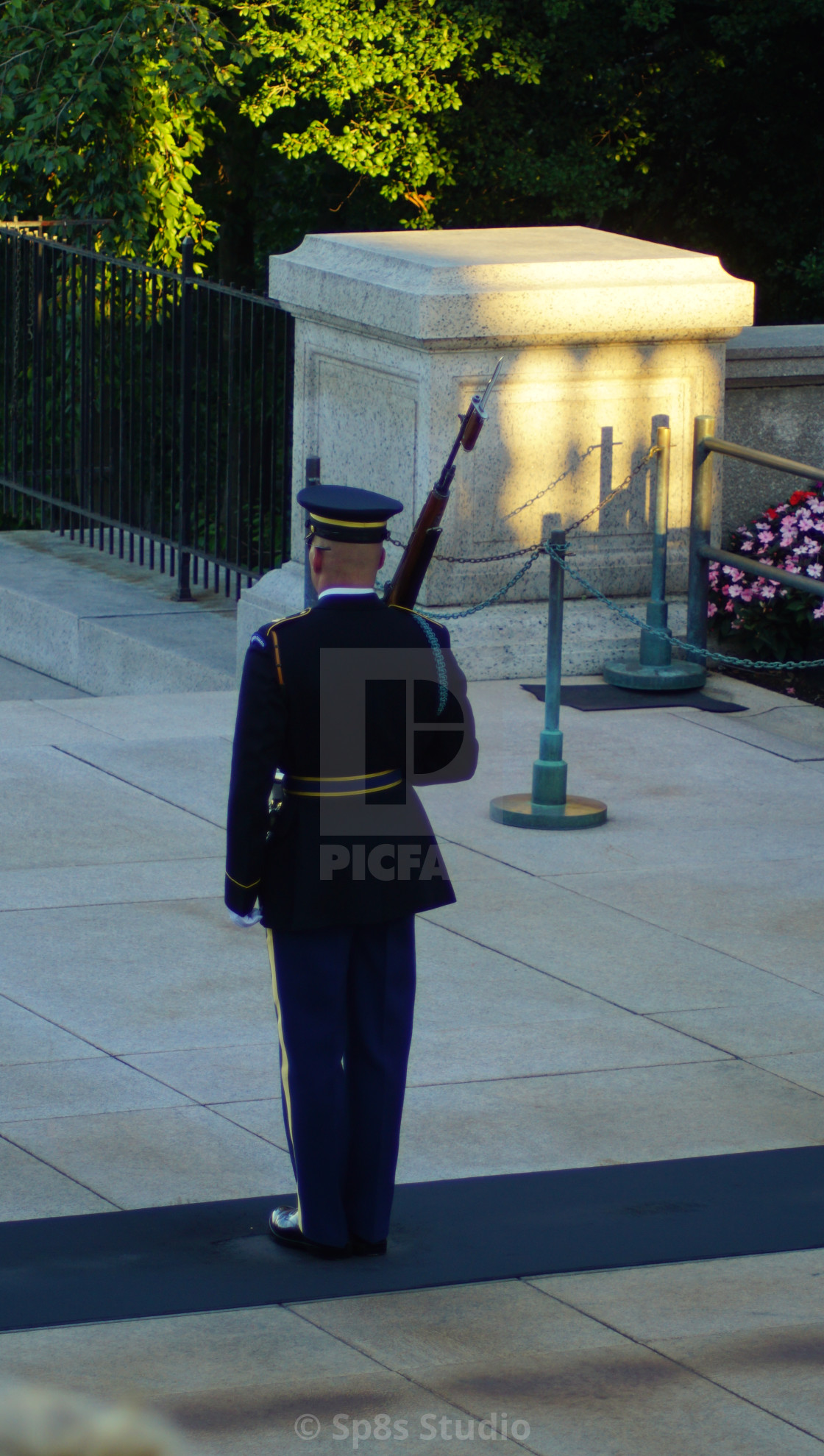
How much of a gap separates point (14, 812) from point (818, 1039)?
11.1 ft

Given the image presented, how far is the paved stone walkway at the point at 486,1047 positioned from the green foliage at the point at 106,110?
7617 millimetres

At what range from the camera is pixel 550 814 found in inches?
304

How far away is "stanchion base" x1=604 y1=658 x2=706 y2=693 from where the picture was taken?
958 cm

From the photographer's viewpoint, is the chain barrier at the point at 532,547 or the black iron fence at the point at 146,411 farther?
the black iron fence at the point at 146,411

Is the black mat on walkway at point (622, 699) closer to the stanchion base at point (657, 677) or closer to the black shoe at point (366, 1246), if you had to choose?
the stanchion base at point (657, 677)

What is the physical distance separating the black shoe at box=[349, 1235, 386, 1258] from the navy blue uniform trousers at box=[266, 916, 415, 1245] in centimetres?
1

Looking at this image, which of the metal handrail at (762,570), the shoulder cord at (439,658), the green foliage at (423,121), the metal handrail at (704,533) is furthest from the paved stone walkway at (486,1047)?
the green foliage at (423,121)

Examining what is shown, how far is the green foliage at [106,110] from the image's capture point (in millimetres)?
15922

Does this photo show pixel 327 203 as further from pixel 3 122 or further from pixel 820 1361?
pixel 820 1361

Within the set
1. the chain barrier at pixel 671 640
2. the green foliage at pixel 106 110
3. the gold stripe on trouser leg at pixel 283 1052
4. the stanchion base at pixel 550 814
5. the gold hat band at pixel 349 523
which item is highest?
the green foliage at pixel 106 110

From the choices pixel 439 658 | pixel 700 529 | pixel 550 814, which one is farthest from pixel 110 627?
pixel 439 658

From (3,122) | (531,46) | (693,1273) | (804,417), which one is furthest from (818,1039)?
(531,46)

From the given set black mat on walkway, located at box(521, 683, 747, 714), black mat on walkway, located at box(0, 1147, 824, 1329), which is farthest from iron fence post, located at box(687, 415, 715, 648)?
black mat on walkway, located at box(0, 1147, 824, 1329)

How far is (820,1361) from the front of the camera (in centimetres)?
384
